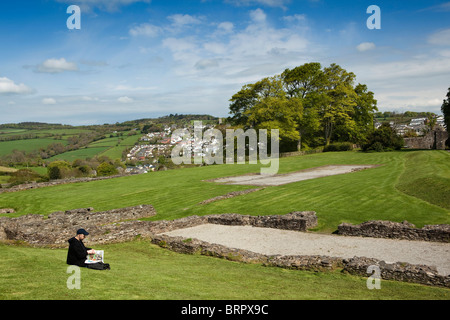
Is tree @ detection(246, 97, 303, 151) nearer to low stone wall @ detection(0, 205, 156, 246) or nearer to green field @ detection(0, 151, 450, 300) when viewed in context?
green field @ detection(0, 151, 450, 300)

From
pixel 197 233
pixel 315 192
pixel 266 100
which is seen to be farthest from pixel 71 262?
pixel 266 100

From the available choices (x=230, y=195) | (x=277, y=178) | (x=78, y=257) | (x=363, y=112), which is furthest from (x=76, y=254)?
(x=363, y=112)

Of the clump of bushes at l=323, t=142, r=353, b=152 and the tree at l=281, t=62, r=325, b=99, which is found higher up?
the tree at l=281, t=62, r=325, b=99

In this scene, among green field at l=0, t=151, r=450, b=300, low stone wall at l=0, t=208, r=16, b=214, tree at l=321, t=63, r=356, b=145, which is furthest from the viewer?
tree at l=321, t=63, r=356, b=145

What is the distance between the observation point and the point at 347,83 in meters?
61.6

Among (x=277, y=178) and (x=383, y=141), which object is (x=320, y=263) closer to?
(x=277, y=178)

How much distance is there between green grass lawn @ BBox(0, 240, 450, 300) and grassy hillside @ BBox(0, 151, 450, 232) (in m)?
7.44

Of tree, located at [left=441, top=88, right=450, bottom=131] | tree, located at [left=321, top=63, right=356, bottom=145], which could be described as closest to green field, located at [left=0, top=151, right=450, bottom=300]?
tree, located at [left=441, top=88, right=450, bottom=131]

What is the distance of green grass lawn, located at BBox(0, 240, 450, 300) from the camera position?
703 cm

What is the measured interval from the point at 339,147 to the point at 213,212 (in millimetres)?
43757

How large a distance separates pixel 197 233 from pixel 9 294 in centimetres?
1154

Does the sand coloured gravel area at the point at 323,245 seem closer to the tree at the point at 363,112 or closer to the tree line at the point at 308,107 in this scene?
the tree line at the point at 308,107

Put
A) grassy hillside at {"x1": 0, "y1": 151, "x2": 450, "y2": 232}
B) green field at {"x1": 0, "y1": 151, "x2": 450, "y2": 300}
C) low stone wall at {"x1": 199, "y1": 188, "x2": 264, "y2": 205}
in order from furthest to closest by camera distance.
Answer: low stone wall at {"x1": 199, "y1": 188, "x2": 264, "y2": 205}, grassy hillside at {"x1": 0, "y1": 151, "x2": 450, "y2": 232}, green field at {"x1": 0, "y1": 151, "x2": 450, "y2": 300}

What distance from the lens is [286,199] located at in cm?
2364
